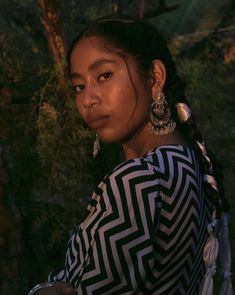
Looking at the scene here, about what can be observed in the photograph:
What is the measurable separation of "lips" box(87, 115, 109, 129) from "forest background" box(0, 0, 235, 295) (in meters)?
2.46

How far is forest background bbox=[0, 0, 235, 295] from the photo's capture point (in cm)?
392

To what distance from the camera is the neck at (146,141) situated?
1258 millimetres

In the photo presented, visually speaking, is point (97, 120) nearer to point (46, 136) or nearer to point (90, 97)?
point (90, 97)

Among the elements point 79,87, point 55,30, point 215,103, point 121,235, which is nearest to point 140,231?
point 121,235

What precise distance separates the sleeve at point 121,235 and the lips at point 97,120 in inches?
8.4

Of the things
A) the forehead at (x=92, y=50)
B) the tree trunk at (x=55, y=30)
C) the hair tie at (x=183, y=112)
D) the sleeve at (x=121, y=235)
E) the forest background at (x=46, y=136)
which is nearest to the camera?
the sleeve at (x=121, y=235)

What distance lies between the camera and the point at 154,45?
131 centimetres

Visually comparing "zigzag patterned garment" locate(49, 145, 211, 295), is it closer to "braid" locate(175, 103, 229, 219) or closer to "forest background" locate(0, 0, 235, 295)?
"braid" locate(175, 103, 229, 219)

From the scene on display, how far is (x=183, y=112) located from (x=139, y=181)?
1.19ft

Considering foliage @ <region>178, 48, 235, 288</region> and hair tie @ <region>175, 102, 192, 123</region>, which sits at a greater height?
Result: foliage @ <region>178, 48, 235, 288</region>

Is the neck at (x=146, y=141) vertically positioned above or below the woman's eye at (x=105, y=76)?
below

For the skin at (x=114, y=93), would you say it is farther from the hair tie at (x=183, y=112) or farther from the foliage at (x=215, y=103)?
the foliage at (x=215, y=103)

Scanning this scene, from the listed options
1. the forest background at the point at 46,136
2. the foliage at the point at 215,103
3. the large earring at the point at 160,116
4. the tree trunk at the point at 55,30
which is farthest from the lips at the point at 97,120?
the foliage at the point at 215,103

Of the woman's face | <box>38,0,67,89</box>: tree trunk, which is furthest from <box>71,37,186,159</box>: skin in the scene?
<box>38,0,67,89</box>: tree trunk
